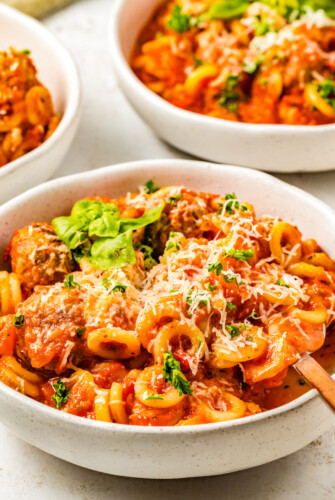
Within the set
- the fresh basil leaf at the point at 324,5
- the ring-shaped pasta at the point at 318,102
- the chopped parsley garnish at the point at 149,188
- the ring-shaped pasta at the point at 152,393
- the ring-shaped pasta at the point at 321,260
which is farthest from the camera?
the fresh basil leaf at the point at 324,5

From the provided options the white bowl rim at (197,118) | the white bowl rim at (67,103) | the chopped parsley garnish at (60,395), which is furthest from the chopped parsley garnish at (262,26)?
the chopped parsley garnish at (60,395)

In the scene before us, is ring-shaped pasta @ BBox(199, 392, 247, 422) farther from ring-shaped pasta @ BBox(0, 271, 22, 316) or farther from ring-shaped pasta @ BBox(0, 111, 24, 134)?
ring-shaped pasta @ BBox(0, 111, 24, 134)

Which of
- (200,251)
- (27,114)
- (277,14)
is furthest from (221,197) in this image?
(277,14)

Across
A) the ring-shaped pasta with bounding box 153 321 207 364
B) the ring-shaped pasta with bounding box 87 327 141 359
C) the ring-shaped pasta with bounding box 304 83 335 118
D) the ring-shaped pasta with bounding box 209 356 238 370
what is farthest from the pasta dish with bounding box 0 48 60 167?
the ring-shaped pasta with bounding box 209 356 238 370

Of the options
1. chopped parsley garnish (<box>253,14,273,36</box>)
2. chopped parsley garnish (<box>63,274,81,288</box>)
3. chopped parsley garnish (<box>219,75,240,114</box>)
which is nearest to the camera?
chopped parsley garnish (<box>63,274,81,288</box>)

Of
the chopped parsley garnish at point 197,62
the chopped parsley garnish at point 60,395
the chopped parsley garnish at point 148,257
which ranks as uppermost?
the chopped parsley garnish at point 197,62

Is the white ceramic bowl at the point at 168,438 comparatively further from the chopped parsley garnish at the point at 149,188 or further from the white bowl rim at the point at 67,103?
the white bowl rim at the point at 67,103

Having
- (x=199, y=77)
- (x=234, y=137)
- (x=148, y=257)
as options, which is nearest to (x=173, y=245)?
(x=148, y=257)

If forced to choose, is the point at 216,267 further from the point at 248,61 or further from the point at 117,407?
the point at 248,61
